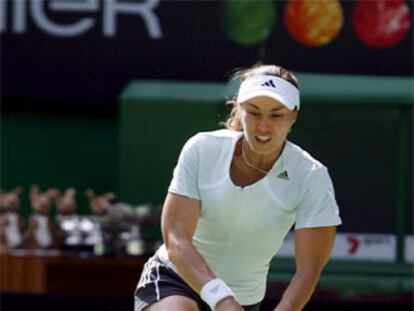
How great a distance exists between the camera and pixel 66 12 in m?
10.3

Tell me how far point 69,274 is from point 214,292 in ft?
16.3

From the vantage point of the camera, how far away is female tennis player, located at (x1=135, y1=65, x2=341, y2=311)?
3.88 meters

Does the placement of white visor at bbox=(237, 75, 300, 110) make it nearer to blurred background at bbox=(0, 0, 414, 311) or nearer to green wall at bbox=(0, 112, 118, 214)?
blurred background at bbox=(0, 0, 414, 311)

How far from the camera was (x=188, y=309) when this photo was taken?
12.9ft

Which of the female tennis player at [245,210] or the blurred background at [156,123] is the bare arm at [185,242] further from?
the blurred background at [156,123]

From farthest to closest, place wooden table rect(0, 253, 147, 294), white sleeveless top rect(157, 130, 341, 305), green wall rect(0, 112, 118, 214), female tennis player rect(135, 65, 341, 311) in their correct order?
1. green wall rect(0, 112, 118, 214)
2. wooden table rect(0, 253, 147, 294)
3. white sleeveless top rect(157, 130, 341, 305)
4. female tennis player rect(135, 65, 341, 311)

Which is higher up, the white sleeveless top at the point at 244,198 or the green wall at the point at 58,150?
the white sleeveless top at the point at 244,198

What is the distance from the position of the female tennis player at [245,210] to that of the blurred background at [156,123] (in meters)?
3.37

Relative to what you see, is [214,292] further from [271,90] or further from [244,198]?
[271,90]

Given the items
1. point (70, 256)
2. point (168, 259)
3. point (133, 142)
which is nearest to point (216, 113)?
point (133, 142)

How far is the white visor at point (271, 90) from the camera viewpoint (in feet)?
12.7

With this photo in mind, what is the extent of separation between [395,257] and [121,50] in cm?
278

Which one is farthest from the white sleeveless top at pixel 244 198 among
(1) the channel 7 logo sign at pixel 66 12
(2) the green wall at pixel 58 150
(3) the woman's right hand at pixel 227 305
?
(2) the green wall at pixel 58 150

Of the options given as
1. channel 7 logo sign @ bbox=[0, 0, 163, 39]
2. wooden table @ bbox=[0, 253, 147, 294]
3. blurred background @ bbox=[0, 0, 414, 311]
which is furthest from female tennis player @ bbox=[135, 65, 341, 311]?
channel 7 logo sign @ bbox=[0, 0, 163, 39]
